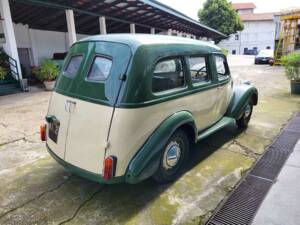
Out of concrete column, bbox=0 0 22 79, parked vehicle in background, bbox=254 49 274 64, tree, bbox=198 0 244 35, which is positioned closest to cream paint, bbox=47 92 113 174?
concrete column, bbox=0 0 22 79

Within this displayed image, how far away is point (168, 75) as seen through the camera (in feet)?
10.3

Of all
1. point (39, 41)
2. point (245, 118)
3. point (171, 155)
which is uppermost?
point (39, 41)

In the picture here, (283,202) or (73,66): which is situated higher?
(73,66)

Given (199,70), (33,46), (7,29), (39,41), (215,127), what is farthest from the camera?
(39,41)

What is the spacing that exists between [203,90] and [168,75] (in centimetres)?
70

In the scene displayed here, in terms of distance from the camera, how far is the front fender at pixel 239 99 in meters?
4.49

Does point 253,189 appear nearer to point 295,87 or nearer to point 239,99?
point 239,99

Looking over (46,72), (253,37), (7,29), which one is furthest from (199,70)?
(253,37)

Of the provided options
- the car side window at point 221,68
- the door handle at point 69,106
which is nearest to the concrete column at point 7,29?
the door handle at point 69,106

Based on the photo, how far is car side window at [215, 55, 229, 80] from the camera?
4.14 meters

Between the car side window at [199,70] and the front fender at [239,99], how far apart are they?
1.03m

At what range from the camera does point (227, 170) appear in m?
3.47

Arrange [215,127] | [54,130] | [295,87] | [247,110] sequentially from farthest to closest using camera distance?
[295,87], [247,110], [215,127], [54,130]

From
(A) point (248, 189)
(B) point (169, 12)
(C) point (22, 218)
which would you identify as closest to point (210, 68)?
(A) point (248, 189)
